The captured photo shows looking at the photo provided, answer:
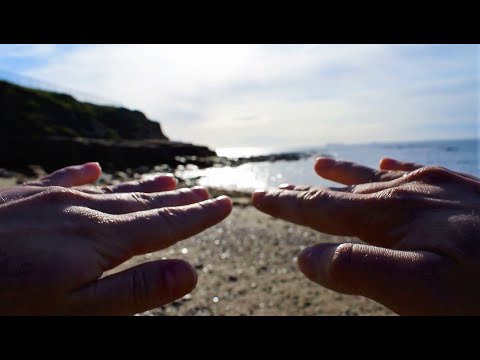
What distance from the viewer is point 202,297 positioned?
5.94 metres

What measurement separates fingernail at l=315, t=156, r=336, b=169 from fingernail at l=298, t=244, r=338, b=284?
1350mm

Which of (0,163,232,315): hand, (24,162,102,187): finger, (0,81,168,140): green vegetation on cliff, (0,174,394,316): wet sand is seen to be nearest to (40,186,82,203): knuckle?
(0,163,232,315): hand

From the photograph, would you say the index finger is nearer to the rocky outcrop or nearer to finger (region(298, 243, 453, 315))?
finger (region(298, 243, 453, 315))

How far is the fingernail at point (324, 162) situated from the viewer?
3.08 meters

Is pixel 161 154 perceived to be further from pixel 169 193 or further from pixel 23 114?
pixel 169 193

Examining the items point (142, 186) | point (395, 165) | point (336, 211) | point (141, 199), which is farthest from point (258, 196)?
point (395, 165)

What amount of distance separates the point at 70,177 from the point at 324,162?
6.18ft

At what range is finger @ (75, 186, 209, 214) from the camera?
218 centimetres

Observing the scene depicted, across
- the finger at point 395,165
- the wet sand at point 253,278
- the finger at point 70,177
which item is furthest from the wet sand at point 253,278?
the finger at point 395,165

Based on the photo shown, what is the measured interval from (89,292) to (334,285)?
994 millimetres

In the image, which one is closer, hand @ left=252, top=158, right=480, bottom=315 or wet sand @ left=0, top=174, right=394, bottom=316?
hand @ left=252, top=158, right=480, bottom=315

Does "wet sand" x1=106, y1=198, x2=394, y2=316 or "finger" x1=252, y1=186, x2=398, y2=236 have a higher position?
"finger" x1=252, y1=186, x2=398, y2=236

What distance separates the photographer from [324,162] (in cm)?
309
